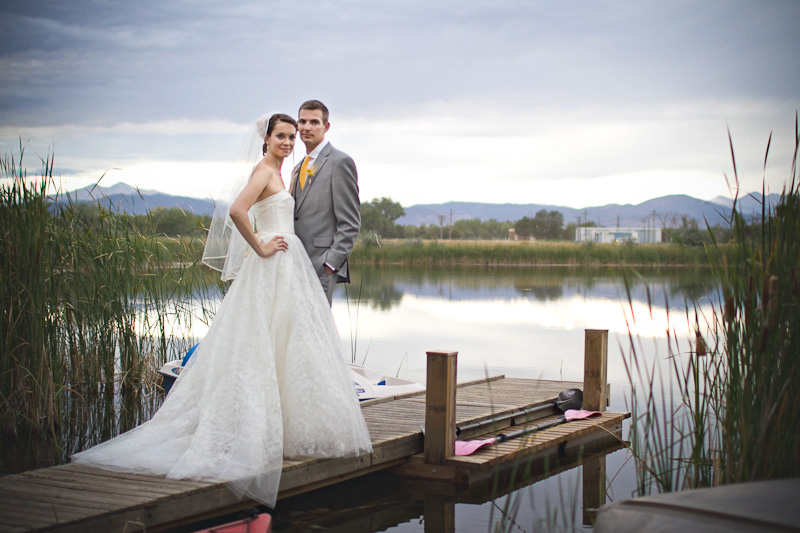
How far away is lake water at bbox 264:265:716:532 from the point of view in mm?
3996

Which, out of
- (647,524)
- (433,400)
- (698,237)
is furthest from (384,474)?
(698,237)

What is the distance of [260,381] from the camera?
3346 millimetres

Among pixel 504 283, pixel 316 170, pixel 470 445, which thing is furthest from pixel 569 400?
pixel 504 283

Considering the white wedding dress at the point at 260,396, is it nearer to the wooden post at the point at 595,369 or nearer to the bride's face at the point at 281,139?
the bride's face at the point at 281,139

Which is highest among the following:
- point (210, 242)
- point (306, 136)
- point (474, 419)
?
point (306, 136)

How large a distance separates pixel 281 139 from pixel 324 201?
0.68 meters

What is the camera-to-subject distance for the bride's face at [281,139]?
→ 3.73m

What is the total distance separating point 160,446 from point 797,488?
2.75m

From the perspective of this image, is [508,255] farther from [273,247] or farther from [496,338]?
[273,247]

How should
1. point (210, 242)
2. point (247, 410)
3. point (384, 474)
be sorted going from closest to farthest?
point (247, 410) < point (210, 242) < point (384, 474)

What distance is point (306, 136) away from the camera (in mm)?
4316

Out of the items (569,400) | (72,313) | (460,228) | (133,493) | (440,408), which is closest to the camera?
(133,493)

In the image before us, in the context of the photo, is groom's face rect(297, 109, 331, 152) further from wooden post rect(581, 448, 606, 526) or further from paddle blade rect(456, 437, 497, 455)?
wooden post rect(581, 448, 606, 526)

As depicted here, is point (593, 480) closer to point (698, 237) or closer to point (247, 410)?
point (247, 410)
